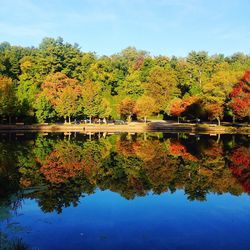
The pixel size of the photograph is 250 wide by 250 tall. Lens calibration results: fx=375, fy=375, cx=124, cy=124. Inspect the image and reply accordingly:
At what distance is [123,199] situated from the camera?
864 inches

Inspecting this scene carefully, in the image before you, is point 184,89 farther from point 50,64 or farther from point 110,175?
point 110,175

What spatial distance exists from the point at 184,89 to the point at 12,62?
43389 mm

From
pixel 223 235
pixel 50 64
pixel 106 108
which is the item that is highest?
pixel 50 64

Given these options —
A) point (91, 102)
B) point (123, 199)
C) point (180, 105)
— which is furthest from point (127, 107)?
point (123, 199)

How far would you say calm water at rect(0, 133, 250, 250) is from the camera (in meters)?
15.3

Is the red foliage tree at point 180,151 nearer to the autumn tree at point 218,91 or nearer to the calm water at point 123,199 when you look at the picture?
the calm water at point 123,199

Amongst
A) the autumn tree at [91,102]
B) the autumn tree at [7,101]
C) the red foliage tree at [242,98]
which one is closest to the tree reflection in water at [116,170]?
the red foliage tree at [242,98]

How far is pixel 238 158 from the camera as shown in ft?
116

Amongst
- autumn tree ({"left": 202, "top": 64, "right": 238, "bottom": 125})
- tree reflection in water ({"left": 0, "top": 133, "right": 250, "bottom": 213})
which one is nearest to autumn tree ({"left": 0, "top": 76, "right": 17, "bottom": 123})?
tree reflection in water ({"left": 0, "top": 133, "right": 250, "bottom": 213})

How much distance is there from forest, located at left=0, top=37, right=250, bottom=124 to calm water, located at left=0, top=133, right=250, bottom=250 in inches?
1069

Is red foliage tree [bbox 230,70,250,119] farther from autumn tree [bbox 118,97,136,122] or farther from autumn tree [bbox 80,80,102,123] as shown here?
autumn tree [bbox 80,80,102,123]

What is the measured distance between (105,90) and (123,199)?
71615 millimetres

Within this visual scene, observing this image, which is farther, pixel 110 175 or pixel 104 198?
pixel 110 175

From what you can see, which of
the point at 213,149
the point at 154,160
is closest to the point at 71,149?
the point at 154,160
